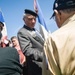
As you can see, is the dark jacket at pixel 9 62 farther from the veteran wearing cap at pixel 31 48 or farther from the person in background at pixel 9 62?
the veteran wearing cap at pixel 31 48

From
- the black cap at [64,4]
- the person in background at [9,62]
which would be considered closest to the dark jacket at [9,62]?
the person in background at [9,62]

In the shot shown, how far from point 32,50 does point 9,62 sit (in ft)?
5.41

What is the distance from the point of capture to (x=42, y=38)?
5371 millimetres

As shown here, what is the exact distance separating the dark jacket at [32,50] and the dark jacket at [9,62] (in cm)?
147

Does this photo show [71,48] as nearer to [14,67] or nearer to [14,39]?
[14,67]

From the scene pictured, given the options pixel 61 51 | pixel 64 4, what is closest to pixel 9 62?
pixel 64 4

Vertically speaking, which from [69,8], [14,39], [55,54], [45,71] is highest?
[69,8]

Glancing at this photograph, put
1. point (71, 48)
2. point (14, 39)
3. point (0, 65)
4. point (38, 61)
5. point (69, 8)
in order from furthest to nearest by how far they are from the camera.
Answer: point (14, 39) < point (38, 61) < point (0, 65) < point (69, 8) < point (71, 48)

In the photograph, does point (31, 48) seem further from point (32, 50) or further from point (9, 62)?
point (9, 62)

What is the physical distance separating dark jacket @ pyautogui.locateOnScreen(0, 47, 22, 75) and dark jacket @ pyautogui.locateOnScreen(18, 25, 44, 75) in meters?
1.47

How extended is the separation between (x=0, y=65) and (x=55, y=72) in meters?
1.52

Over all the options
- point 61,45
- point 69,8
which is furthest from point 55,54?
point 69,8

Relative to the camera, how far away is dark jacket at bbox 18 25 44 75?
522 cm

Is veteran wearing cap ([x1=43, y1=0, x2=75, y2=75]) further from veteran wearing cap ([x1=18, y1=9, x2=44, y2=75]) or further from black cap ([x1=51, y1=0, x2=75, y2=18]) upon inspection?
veteran wearing cap ([x1=18, y1=9, x2=44, y2=75])
